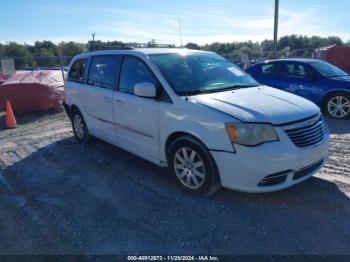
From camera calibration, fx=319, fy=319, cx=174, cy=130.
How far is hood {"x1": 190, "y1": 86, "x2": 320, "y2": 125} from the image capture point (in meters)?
3.48

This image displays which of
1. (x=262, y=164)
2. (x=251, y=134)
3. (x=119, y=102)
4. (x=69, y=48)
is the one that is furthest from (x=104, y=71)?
(x=69, y=48)

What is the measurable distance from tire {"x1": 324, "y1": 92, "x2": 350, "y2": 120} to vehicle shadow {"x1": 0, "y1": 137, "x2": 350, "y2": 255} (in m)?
4.48

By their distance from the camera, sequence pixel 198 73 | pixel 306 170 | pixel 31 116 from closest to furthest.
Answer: pixel 306 170 < pixel 198 73 < pixel 31 116

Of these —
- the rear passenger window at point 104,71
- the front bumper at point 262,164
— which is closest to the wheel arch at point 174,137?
the front bumper at point 262,164

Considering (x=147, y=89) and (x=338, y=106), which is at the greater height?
(x=147, y=89)

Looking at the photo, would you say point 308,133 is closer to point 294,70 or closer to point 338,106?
point 338,106

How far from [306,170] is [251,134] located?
36.9 inches

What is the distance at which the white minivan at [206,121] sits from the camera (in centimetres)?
342

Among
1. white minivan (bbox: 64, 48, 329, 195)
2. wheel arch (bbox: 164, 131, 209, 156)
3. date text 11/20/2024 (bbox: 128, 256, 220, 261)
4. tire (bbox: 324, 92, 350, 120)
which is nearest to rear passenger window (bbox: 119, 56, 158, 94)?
white minivan (bbox: 64, 48, 329, 195)

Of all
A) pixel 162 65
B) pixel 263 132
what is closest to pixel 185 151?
pixel 263 132

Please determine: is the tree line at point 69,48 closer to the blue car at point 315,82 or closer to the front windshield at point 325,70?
the blue car at point 315,82

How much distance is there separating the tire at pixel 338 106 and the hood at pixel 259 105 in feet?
15.0

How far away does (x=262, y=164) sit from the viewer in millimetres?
3352

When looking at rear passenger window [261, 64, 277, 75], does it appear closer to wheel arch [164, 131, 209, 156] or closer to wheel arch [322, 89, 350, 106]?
wheel arch [322, 89, 350, 106]
